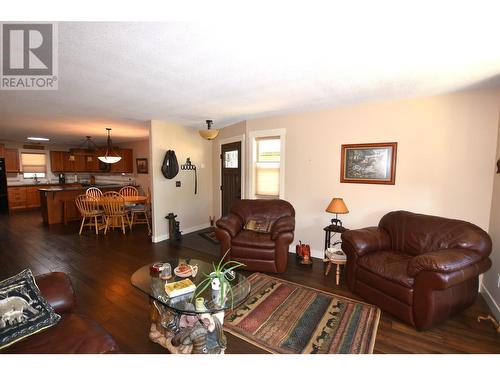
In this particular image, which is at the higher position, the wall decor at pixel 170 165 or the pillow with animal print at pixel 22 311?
the wall decor at pixel 170 165

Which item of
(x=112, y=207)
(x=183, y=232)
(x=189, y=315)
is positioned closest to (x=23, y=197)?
(x=112, y=207)

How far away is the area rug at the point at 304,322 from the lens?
1.79 metres

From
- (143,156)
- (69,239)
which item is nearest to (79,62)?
(69,239)

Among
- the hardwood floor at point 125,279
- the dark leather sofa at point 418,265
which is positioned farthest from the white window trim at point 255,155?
the dark leather sofa at point 418,265

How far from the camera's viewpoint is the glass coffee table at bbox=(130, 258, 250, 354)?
1.55m

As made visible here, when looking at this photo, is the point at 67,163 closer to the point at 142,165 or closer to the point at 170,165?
the point at 142,165

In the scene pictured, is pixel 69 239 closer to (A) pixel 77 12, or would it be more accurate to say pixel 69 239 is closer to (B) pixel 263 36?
(A) pixel 77 12

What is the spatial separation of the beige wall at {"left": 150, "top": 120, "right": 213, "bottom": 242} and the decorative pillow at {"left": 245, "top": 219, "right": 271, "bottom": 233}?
1936 mm

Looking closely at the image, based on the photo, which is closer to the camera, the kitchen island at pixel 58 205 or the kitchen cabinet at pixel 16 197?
the kitchen island at pixel 58 205

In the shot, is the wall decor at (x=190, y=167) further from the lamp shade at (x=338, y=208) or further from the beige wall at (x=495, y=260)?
the beige wall at (x=495, y=260)

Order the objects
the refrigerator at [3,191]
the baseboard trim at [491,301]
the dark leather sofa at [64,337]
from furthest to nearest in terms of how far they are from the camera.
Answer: the refrigerator at [3,191] → the baseboard trim at [491,301] → the dark leather sofa at [64,337]

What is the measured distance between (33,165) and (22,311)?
876cm

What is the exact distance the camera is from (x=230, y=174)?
4.84m

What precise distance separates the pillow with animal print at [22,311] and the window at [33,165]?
8.48 m
